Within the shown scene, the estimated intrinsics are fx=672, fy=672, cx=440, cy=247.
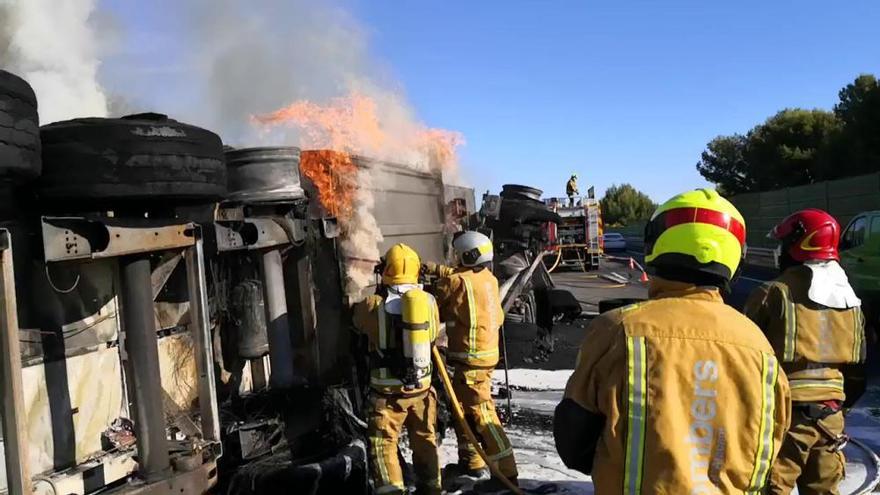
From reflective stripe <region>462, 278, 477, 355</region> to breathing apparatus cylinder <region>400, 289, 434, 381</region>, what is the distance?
747mm

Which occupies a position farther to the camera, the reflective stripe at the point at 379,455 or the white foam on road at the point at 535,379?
the white foam on road at the point at 535,379

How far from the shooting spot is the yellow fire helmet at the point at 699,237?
193 cm

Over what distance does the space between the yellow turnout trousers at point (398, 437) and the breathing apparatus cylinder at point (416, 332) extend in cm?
27

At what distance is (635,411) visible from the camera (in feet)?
5.90

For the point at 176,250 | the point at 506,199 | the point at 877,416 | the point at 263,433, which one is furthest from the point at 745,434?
the point at 506,199

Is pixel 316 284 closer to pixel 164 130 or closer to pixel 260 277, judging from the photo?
pixel 260 277

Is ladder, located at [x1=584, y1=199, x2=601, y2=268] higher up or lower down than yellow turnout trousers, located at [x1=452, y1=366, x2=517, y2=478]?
higher up

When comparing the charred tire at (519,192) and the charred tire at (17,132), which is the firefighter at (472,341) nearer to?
the charred tire at (17,132)

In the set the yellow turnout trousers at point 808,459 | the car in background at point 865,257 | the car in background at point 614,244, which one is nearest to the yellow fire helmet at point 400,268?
the yellow turnout trousers at point 808,459

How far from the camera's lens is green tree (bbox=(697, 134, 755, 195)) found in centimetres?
5541

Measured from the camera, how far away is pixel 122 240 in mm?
2914

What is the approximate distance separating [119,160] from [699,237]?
7.51 ft

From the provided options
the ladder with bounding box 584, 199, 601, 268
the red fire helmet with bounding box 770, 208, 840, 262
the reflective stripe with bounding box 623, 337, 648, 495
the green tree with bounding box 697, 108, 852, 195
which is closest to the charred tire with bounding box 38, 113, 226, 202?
the reflective stripe with bounding box 623, 337, 648, 495

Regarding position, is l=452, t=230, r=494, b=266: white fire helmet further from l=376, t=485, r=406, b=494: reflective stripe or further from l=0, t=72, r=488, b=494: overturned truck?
l=376, t=485, r=406, b=494: reflective stripe
